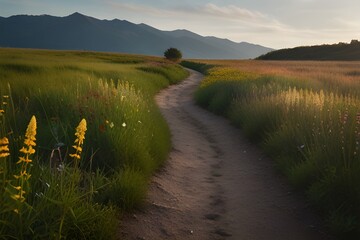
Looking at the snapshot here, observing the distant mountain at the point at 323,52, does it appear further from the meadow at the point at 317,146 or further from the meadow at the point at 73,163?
the meadow at the point at 73,163

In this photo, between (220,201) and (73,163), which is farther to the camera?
(220,201)

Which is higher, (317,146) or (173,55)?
(317,146)

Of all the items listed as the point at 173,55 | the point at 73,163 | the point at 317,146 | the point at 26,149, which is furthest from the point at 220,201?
the point at 173,55

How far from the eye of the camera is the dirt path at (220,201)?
519 cm

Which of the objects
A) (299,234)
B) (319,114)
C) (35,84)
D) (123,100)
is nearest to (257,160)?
(319,114)

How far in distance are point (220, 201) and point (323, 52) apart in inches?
3600

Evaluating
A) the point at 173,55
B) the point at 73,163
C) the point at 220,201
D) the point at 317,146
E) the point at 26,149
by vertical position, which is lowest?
the point at 173,55

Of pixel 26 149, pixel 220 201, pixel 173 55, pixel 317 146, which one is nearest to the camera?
pixel 26 149

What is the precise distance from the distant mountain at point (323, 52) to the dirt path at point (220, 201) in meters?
75.9

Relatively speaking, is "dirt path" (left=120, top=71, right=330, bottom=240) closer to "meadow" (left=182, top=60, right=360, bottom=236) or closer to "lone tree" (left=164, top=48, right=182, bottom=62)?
"meadow" (left=182, top=60, right=360, bottom=236)

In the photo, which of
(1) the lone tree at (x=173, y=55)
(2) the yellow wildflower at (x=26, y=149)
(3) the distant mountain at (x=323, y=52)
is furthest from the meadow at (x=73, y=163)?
(3) the distant mountain at (x=323, y=52)

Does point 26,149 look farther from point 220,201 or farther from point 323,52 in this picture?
point 323,52

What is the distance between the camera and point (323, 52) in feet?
299

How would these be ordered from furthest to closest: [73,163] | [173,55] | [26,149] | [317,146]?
[173,55] → [317,146] → [73,163] → [26,149]
